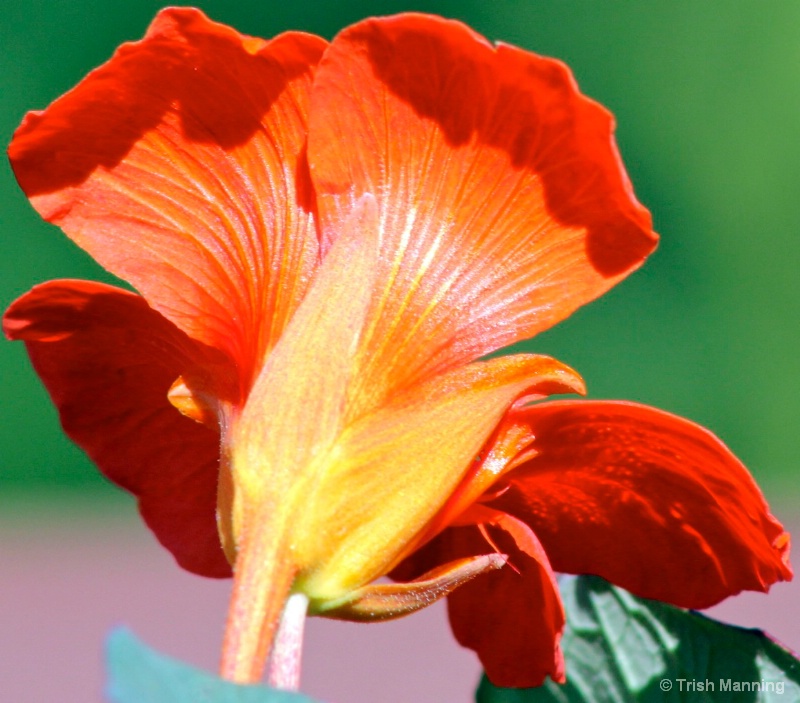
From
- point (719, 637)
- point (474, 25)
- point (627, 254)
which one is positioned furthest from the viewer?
point (474, 25)

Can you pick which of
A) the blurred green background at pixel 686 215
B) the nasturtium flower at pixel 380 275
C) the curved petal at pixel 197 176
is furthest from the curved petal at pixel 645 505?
the blurred green background at pixel 686 215

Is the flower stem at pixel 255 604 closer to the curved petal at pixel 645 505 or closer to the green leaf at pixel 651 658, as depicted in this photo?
the curved petal at pixel 645 505

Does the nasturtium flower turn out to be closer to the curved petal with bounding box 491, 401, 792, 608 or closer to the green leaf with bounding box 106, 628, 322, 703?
the curved petal with bounding box 491, 401, 792, 608

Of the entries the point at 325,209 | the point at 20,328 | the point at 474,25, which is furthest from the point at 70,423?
the point at 474,25

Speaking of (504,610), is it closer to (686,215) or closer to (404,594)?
(404,594)

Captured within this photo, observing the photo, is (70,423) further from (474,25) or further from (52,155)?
(474,25)

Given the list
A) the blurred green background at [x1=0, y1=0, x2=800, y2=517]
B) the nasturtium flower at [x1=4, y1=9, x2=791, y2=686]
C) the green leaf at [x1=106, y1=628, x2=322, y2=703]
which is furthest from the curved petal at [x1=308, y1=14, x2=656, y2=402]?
the blurred green background at [x1=0, y1=0, x2=800, y2=517]
